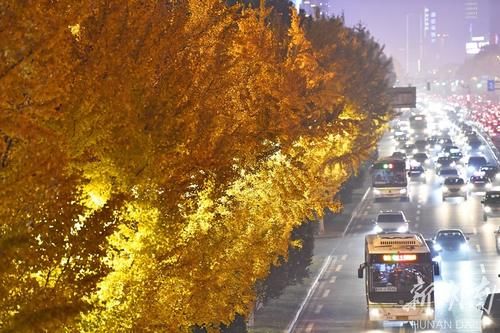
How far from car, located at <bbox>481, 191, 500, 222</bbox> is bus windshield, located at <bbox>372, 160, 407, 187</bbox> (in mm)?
11062

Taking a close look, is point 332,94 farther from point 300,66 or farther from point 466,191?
point 466,191

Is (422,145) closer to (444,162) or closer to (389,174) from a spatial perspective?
(444,162)

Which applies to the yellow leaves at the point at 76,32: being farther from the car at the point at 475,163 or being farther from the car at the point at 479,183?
the car at the point at 475,163

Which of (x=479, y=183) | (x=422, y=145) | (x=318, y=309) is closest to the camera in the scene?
(x=318, y=309)

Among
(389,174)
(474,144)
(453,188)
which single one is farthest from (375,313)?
(474,144)

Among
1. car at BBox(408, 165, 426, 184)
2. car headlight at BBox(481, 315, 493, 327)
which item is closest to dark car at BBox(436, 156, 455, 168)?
car at BBox(408, 165, 426, 184)

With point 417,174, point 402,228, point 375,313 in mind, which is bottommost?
point 375,313

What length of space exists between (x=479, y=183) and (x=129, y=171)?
64593mm

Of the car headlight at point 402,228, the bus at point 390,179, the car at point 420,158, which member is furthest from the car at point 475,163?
the car headlight at point 402,228

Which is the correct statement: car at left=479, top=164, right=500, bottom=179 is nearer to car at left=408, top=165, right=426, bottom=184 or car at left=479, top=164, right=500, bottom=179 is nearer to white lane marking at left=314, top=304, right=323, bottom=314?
car at left=408, top=165, right=426, bottom=184

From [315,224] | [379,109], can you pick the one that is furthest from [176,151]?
[379,109]

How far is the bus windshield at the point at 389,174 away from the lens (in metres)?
77.8

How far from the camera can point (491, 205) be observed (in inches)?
2621

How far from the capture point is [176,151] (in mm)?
20031
